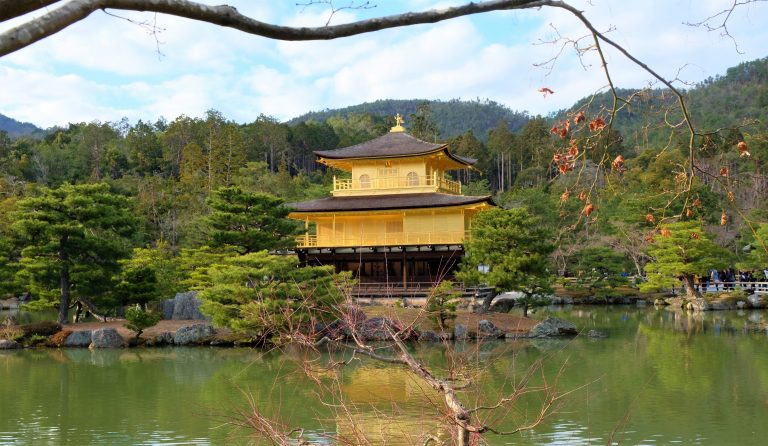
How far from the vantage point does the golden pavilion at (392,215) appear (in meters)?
22.7

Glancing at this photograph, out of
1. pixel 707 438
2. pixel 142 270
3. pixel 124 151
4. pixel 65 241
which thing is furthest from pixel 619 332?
pixel 124 151

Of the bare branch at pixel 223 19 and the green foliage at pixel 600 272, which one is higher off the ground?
the bare branch at pixel 223 19

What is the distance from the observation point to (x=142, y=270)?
1877 centimetres

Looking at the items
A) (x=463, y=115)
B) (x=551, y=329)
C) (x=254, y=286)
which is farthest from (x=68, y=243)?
(x=463, y=115)

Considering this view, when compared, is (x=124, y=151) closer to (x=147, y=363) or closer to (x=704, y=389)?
(x=147, y=363)

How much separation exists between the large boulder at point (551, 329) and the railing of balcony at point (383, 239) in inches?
188

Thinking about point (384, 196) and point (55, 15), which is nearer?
point (55, 15)

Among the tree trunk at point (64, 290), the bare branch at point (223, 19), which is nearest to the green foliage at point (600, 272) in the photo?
the tree trunk at point (64, 290)

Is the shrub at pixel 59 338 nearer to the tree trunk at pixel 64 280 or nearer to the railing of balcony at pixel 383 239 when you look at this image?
the tree trunk at pixel 64 280

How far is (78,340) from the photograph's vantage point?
16422mm

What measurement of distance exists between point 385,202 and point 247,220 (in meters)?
5.20

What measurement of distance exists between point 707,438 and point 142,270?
47.2 feet

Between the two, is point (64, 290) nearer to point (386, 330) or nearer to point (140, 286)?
point (140, 286)

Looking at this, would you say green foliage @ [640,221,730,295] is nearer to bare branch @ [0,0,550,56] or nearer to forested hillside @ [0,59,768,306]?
forested hillside @ [0,59,768,306]
